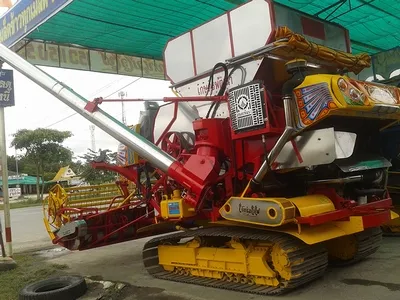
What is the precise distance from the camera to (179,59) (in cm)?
599

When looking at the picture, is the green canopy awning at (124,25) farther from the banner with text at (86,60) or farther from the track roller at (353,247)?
the track roller at (353,247)

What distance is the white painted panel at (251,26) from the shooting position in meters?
4.85

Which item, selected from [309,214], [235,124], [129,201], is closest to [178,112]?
[235,124]

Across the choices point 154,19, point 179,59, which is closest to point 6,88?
point 154,19

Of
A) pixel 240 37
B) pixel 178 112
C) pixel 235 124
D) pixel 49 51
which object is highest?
pixel 49 51

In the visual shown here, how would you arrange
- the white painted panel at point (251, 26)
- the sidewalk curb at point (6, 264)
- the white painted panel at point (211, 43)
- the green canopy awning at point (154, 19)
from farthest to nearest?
the green canopy awning at point (154, 19) < the sidewalk curb at point (6, 264) < the white painted panel at point (211, 43) < the white painted panel at point (251, 26)

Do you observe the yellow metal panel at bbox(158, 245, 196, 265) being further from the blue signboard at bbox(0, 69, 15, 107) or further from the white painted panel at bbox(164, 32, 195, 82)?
the blue signboard at bbox(0, 69, 15, 107)

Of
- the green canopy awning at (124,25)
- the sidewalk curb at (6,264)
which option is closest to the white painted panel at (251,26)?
the green canopy awning at (124,25)

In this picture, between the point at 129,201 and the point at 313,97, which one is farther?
the point at 129,201

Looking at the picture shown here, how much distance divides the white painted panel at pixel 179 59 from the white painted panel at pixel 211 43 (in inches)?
5.5

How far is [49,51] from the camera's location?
380 inches

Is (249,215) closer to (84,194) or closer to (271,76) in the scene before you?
(271,76)

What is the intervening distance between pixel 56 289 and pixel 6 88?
440 cm

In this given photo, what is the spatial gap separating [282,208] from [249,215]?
397 millimetres
